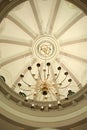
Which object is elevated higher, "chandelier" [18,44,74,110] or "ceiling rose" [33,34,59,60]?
"ceiling rose" [33,34,59,60]

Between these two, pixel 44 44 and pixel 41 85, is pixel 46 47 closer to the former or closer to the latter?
pixel 44 44

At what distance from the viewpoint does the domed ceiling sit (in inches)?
554

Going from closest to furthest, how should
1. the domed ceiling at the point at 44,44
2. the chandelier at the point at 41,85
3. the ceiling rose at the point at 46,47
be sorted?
the chandelier at the point at 41,85 → the domed ceiling at the point at 44,44 → the ceiling rose at the point at 46,47

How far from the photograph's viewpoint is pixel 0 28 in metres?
14.4

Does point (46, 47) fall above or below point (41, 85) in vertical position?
above

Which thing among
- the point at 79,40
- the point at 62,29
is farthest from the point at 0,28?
the point at 79,40

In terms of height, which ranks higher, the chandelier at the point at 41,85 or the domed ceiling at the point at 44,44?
the domed ceiling at the point at 44,44

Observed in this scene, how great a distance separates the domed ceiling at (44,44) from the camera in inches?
554

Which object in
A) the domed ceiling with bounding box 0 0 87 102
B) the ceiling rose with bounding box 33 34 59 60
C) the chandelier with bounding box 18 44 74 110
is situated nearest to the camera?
the chandelier with bounding box 18 44 74 110

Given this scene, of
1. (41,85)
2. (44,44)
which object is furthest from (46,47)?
(41,85)

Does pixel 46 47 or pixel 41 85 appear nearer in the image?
pixel 41 85

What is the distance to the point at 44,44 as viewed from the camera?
15.6 meters

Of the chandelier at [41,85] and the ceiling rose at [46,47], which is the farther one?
the ceiling rose at [46,47]

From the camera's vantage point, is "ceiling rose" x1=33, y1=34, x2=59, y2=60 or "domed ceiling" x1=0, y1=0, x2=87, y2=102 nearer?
"domed ceiling" x1=0, y1=0, x2=87, y2=102
